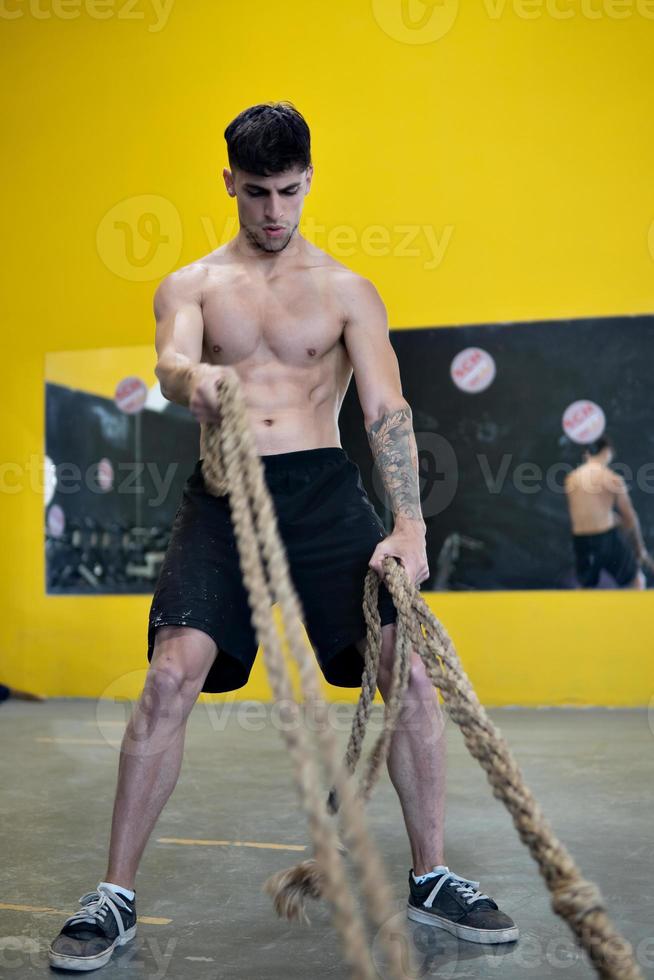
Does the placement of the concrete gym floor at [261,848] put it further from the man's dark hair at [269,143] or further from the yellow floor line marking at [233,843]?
the man's dark hair at [269,143]

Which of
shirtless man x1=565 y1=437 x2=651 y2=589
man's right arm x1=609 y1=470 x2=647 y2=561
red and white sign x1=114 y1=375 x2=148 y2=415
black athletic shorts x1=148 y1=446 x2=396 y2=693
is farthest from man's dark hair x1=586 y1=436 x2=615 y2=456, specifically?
black athletic shorts x1=148 y1=446 x2=396 y2=693

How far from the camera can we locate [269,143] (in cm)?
198

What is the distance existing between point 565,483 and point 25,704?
297 centimetres

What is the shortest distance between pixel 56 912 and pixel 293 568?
34.1 inches

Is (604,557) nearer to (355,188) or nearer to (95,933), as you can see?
(355,188)

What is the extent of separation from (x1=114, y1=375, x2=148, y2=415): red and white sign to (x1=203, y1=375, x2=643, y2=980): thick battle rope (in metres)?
3.72

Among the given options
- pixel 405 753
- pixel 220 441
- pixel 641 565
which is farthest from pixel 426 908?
pixel 641 565

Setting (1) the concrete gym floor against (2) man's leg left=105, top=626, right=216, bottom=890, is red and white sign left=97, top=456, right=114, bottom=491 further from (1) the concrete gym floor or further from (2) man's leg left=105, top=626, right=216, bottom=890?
(2) man's leg left=105, top=626, right=216, bottom=890

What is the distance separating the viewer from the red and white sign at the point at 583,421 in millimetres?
4898

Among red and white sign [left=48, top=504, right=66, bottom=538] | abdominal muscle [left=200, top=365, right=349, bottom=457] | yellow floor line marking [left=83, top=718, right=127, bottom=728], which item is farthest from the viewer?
red and white sign [left=48, top=504, right=66, bottom=538]

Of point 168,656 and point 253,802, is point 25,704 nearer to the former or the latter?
point 253,802

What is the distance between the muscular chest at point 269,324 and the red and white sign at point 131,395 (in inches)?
130

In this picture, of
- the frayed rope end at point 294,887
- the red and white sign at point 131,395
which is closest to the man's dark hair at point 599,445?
the red and white sign at point 131,395

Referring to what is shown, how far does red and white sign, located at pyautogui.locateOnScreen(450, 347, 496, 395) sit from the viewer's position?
5.02 meters
